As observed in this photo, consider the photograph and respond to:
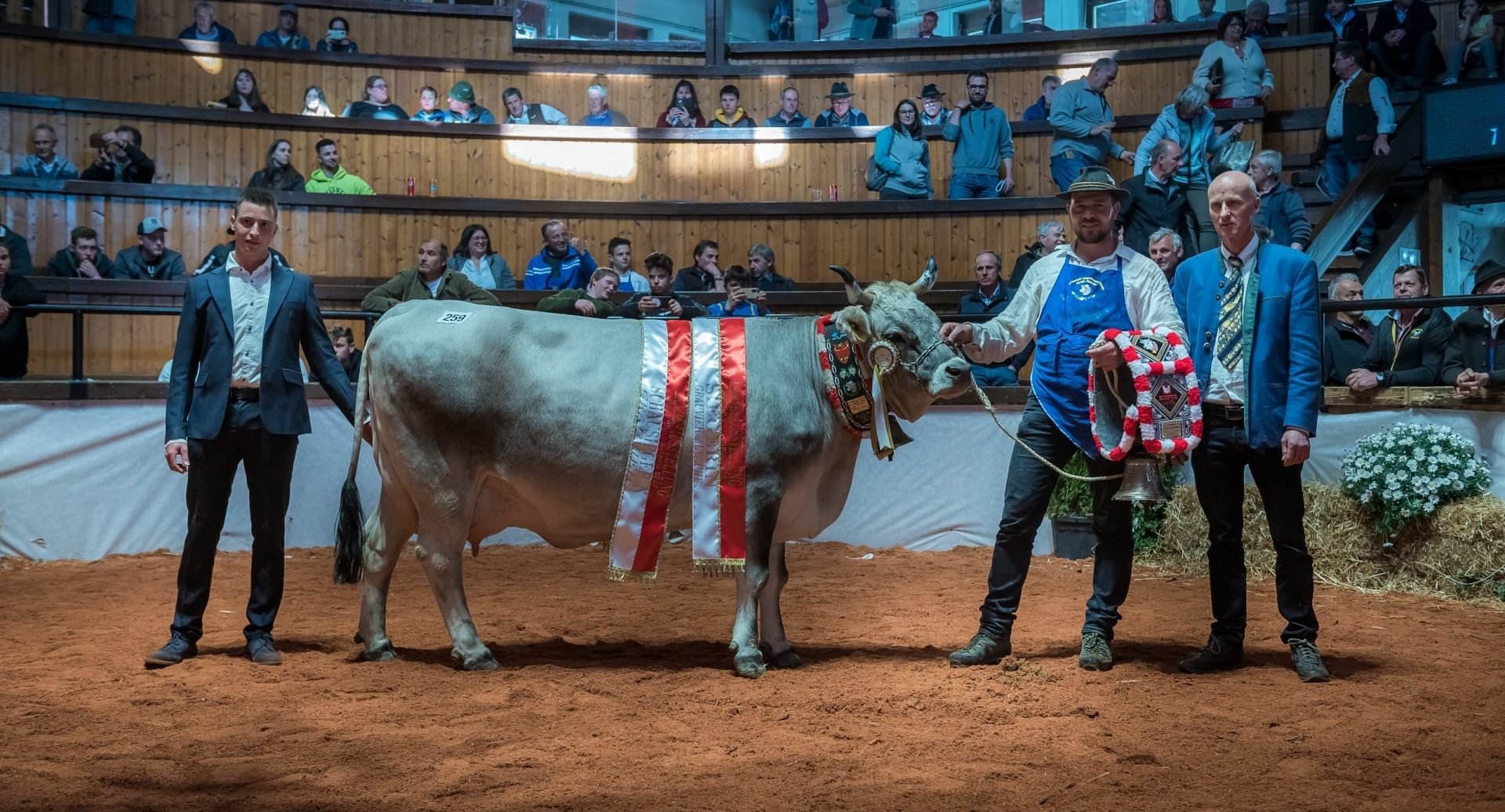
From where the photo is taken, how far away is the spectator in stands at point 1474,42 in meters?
13.4

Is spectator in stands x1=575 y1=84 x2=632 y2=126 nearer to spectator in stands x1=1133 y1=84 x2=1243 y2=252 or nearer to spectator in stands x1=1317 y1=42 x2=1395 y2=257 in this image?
spectator in stands x1=1133 y1=84 x2=1243 y2=252

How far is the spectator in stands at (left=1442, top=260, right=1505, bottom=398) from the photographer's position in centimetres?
811

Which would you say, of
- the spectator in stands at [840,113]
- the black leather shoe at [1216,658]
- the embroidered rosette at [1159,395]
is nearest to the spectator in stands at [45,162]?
the spectator in stands at [840,113]

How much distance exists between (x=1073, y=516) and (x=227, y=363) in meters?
6.12

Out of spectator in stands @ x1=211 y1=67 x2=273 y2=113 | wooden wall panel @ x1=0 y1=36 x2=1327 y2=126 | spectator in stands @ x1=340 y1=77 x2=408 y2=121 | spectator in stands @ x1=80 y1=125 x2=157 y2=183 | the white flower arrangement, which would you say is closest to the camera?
the white flower arrangement

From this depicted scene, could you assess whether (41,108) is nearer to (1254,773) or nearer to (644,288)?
(644,288)

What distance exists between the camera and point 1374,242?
12.9 m

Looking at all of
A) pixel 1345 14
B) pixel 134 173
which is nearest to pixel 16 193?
pixel 134 173

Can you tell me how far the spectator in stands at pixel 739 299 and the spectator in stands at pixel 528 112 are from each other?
518cm

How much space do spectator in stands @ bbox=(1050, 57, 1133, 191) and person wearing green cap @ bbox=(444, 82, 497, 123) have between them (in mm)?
6286

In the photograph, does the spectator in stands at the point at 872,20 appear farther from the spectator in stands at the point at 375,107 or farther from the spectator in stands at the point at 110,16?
the spectator in stands at the point at 110,16

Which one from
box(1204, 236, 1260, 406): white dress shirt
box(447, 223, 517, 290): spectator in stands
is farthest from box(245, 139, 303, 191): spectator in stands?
box(1204, 236, 1260, 406): white dress shirt

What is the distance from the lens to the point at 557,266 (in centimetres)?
1215

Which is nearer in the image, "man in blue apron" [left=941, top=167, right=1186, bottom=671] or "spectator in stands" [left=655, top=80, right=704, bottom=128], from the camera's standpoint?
"man in blue apron" [left=941, top=167, right=1186, bottom=671]
